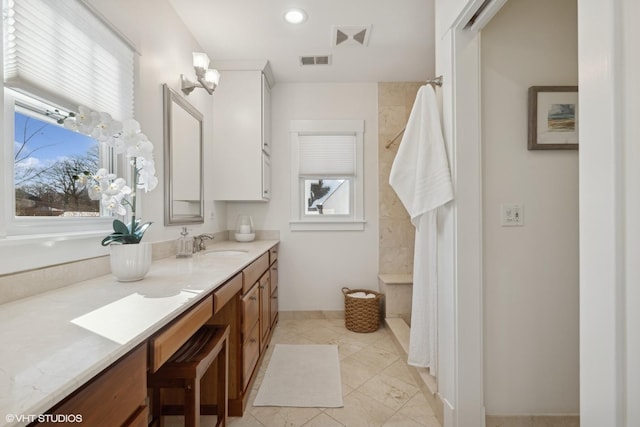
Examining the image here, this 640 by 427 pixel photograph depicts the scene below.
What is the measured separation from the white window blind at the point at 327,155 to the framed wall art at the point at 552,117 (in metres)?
1.91

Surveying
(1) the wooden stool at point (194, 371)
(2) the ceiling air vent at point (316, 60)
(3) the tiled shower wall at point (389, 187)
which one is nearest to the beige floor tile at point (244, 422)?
(1) the wooden stool at point (194, 371)

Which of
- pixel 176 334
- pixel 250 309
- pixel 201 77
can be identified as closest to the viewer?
pixel 176 334

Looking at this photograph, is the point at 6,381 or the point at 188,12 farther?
the point at 188,12

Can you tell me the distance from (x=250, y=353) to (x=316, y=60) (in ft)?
8.27

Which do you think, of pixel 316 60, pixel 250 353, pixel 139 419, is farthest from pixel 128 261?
pixel 316 60

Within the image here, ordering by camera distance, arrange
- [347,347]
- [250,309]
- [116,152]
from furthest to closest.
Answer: [347,347] < [250,309] < [116,152]

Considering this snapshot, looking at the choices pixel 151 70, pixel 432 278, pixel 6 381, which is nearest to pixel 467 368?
pixel 432 278

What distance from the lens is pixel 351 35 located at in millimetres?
2330

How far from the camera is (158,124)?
1842 millimetres

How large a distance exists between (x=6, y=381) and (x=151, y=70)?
181 centimetres

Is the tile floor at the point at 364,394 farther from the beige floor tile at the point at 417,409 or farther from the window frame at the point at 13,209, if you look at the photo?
the window frame at the point at 13,209

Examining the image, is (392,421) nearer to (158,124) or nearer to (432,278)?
(432,278)

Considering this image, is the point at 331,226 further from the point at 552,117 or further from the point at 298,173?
the point at 552,117

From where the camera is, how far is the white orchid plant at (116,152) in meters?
1.06
